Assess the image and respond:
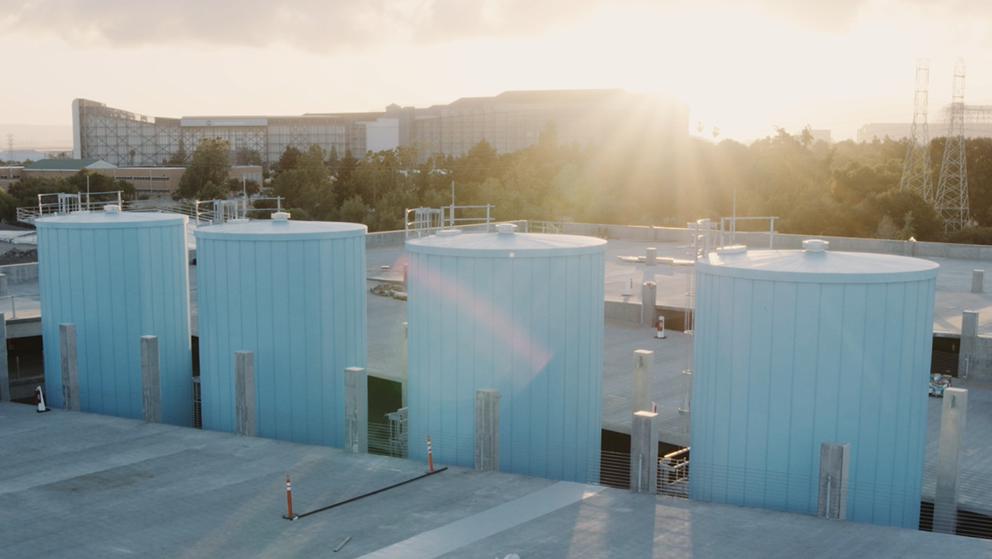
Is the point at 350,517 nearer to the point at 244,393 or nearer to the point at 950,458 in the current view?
the point at 244,393

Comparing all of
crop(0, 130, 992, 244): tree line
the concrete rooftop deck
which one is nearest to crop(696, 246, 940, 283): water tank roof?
the concrete rooftop deck

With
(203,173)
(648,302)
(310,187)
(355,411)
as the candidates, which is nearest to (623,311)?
(648,302)

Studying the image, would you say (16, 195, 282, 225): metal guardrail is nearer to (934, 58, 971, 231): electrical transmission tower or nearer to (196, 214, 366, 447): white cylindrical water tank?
(196, 214, 366, 447): white cylindrical water tank

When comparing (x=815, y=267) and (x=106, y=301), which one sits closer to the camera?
(x=815, y=267)

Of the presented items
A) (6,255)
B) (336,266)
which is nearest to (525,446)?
(336,266)

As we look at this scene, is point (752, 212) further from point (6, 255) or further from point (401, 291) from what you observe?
point (6, 255)

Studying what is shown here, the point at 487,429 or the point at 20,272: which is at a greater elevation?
the point at 20,272

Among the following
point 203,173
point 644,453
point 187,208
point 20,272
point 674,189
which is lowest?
point 644,453
